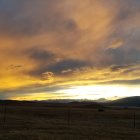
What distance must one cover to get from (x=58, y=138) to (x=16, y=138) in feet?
13.2

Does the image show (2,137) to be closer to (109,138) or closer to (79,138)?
(79,138)

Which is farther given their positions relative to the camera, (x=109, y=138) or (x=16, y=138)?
(x=109, y=138)

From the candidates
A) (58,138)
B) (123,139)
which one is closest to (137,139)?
(123,139)

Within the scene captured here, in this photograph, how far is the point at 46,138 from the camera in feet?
103

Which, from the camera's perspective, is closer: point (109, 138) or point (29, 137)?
point (29, 137)

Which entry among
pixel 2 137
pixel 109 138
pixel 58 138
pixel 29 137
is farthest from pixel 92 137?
pixel 2 137

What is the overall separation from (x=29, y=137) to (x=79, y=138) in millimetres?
4995

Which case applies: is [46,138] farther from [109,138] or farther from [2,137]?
[109,138]

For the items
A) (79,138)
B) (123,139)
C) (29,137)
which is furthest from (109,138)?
(29,137)

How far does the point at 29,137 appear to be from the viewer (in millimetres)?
31594

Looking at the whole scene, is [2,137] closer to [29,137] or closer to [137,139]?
[29,137]

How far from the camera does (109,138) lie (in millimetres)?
34281

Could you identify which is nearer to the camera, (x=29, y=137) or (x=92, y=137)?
(x=29, y=137)

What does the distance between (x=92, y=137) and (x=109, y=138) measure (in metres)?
1.83
